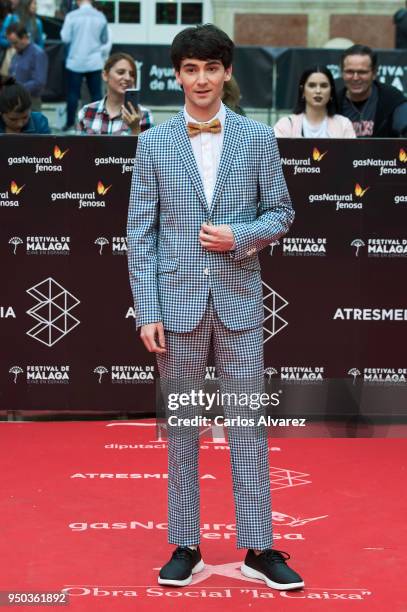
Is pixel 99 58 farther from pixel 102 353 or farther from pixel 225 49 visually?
pixel 225 49

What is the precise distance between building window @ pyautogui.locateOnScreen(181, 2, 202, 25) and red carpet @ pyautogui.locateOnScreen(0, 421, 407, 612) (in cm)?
1417

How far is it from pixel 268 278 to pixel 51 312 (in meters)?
1.34

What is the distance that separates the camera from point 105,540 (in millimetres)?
5582

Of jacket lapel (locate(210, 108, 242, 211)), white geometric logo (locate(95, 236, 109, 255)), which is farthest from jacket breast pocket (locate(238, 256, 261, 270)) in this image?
white geometric logo (locate(95, 236, 109, 255))

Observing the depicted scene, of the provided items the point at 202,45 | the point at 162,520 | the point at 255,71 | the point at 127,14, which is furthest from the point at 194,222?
the point at 127,14

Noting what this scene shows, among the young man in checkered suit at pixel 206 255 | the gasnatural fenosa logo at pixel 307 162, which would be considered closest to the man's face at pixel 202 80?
the young man in checkered suit at pixel 206 255

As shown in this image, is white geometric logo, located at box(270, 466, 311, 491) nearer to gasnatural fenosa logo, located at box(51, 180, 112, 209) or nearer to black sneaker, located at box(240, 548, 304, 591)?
black sneaker, located at box(240, 548, 304, 591)

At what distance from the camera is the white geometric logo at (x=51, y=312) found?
7648 millimetres

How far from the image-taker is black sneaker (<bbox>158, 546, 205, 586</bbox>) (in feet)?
16.4

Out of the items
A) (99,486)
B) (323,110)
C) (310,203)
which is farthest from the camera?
(323,110)

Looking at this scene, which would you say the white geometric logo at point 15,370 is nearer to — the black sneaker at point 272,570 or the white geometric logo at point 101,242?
the white geometric logo at point 101,242

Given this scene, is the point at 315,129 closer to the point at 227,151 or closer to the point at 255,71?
the point at 227,151

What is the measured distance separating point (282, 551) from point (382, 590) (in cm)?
50

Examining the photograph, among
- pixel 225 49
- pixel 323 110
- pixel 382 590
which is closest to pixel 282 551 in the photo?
pixel 382 590
